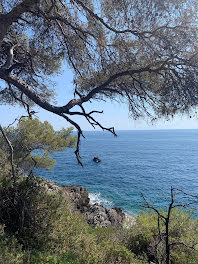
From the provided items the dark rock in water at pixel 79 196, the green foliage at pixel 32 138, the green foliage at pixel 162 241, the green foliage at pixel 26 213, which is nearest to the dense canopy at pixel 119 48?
the green foliage at pixel 26 213

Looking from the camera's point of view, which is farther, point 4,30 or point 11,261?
point 4,30

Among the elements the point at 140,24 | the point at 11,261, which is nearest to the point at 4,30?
the point at 140,24

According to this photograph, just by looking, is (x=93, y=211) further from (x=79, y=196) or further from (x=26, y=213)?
(x=26, y=213)

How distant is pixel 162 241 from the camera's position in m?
6.51

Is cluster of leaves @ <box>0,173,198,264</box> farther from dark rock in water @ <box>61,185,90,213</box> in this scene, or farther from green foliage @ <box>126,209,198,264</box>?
dark rock in water @ <box>61,185,90,213</box>

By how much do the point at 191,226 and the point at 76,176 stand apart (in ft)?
84.8

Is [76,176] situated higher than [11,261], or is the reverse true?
[11,261]

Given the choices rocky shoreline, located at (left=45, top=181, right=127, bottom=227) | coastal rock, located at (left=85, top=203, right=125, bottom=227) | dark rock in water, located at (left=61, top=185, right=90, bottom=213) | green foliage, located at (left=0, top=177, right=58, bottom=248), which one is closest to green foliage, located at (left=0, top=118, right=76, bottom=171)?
rocky shoreline, located at (left=45, top=181, right=127, bottom=227)

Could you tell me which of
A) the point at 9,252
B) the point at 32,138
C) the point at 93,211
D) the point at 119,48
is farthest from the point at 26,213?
the point at 93,211

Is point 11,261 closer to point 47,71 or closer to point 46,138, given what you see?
point 47,71

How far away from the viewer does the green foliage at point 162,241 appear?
20.2 feet

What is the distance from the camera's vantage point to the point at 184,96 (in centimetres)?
427

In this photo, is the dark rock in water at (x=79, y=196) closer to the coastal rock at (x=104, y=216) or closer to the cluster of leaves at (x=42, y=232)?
the coastal rock at (x=104, y=216)

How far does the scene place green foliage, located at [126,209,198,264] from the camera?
6.15 meters
